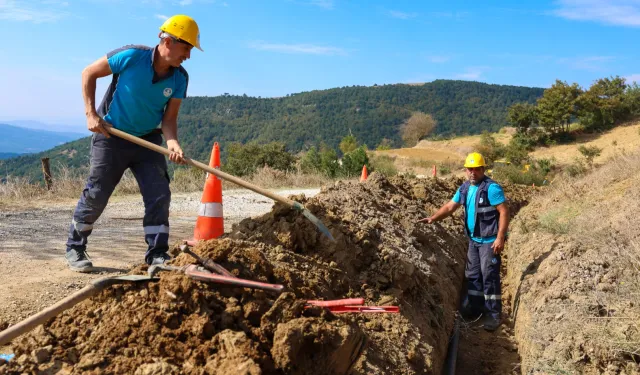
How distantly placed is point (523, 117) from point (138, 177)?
3790 centimetres

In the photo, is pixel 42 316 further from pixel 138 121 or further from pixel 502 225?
pixel 502 225

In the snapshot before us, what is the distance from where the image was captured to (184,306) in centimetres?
280

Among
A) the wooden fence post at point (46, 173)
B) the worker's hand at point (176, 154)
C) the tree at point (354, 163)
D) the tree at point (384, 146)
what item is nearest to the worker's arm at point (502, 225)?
the worker's hand at point (176, 154)

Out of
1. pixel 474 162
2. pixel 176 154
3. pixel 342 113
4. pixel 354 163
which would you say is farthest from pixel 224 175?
pixel 342 113

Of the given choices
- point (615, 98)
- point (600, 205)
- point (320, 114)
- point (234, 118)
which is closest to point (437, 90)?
point (320, 114)

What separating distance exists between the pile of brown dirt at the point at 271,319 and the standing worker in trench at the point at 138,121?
0.72 meters

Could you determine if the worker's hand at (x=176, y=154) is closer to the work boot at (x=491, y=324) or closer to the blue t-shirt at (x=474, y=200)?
the blue t-shirt at (x=474, y=200)

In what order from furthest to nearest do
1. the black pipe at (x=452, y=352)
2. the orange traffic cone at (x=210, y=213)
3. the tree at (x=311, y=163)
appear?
the tree at (x=311, y=163)
the orange traffic cone at (x=210, y=213)
the black pipe at (x=452, y=352)

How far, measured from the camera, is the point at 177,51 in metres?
4.25

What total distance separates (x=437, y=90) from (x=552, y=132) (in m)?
71.8

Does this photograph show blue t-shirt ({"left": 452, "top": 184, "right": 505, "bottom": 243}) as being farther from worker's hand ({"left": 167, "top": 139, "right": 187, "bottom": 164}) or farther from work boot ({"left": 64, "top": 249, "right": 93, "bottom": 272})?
work boot ({"left": 64, "top": 249, "right": 93, "bottom": 272})

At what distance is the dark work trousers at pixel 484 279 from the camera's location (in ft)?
19.6

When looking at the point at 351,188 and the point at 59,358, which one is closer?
the point at 59,358

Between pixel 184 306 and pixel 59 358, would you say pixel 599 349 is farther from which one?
pixel 59 358
